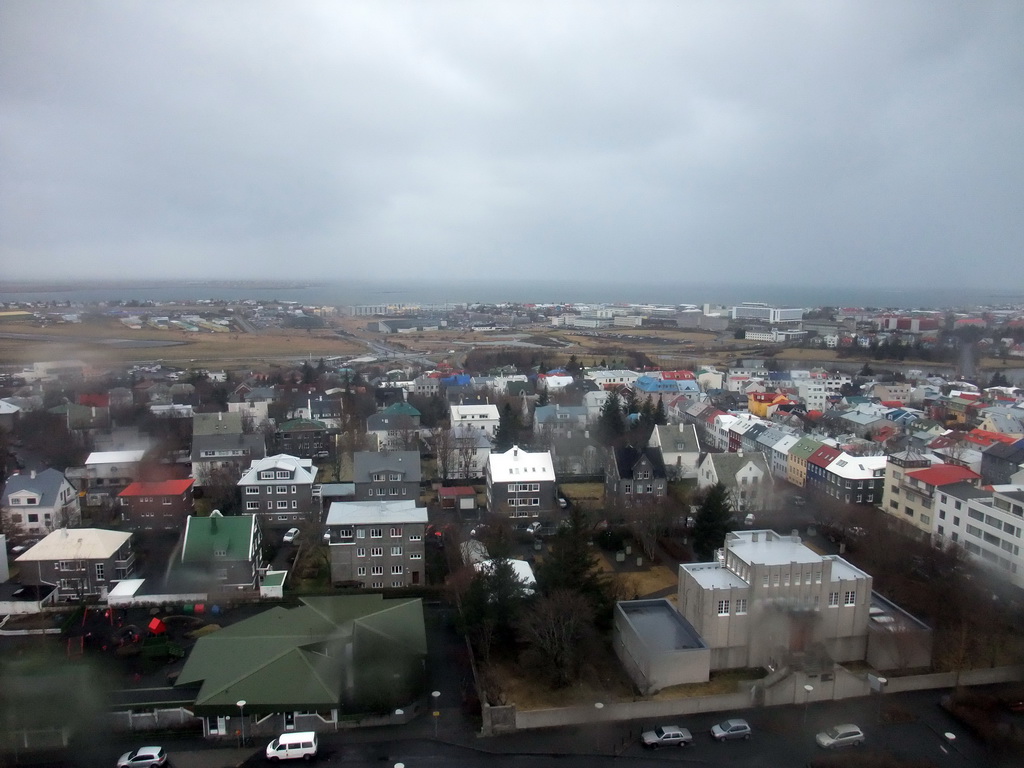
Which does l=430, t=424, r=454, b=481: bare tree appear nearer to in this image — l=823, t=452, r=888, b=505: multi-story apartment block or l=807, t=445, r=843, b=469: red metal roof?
l=807, t=445, r=843, b=469: red metal roof

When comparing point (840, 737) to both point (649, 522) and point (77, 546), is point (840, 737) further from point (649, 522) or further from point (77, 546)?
point (77, 546)

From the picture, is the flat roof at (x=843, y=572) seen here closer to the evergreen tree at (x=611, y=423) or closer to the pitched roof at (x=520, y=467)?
the pitched roof at (x=520, y=467)

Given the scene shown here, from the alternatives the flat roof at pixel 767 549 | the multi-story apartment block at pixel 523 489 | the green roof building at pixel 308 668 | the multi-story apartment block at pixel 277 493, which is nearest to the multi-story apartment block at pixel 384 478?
the multi-story apartment block at pixel 277 493

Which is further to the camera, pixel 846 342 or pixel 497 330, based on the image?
pixel 497 330

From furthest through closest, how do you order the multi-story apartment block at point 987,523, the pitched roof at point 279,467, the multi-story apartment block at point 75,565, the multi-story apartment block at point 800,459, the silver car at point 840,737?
the multi-story apartment block at point 800,459
the pitched roof at point 279,467
the multi-story apartment block at point 987,523
the multi-story apartment block at point 75,565
the silver car at point 840,737

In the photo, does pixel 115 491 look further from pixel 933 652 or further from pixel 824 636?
pixel 933 652

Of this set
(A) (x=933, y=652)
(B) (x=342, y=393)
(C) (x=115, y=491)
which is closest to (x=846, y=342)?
(B) (x=342, y=393)

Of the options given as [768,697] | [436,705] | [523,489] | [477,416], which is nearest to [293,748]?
[436,705]
